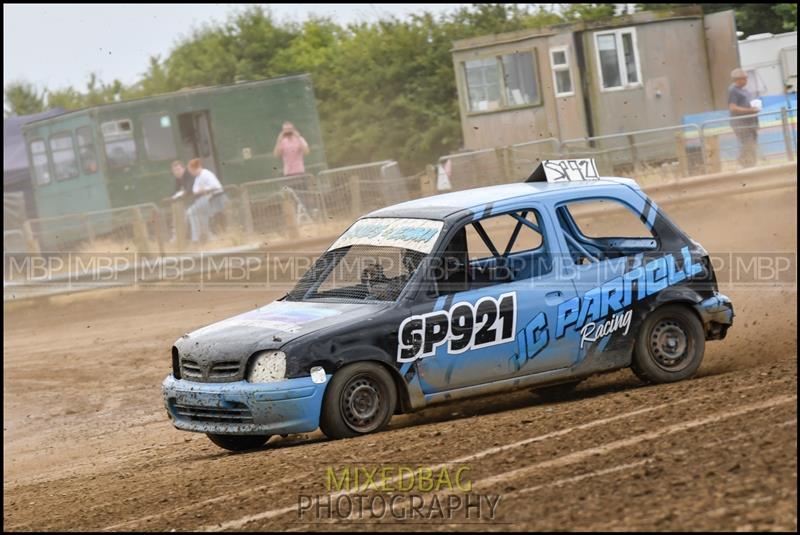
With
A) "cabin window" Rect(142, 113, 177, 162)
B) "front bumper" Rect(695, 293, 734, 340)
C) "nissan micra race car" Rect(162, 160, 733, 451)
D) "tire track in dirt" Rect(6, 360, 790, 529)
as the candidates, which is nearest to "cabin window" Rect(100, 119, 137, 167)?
"cabin window" Rect(142, 113, 177, 162)

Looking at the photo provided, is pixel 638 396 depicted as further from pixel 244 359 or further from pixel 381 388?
pixel 244 359

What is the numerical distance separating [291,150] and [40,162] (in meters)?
6.40

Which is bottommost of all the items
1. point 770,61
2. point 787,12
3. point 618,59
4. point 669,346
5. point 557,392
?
point 557,392

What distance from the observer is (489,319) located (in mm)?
7988

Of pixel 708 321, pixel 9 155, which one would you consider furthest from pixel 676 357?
pixel 9 155

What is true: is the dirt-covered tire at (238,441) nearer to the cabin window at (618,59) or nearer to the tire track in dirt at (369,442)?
the tire track in dirt at (369,442)

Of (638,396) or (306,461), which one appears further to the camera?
(638,396)

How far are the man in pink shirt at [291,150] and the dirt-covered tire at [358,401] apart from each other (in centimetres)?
1517

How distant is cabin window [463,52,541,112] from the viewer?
23.2 m

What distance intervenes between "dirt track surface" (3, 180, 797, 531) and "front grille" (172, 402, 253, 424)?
0.25m

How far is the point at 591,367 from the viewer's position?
8.38 metres

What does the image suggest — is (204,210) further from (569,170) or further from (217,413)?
(217,413)

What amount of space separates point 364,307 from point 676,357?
233 centimetres

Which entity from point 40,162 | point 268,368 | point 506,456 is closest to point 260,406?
point 268,368
